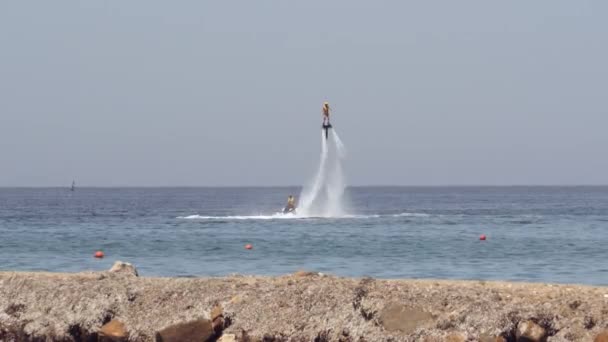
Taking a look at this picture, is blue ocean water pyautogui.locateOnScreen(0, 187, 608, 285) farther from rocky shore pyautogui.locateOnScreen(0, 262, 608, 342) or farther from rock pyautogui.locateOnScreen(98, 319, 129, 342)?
rock pyautogui.locateOnScreen(98, 319, 129, 342)

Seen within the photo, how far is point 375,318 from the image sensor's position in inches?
587

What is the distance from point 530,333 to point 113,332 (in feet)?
18.4

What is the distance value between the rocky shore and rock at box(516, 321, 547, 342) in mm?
13

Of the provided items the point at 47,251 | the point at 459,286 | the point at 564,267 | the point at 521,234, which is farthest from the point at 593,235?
the point at 459,286

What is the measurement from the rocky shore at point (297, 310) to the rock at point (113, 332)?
1 cm

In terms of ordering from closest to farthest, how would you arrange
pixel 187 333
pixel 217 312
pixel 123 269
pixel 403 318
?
pixel 403 318 → pixel 187 333 → pixel 217 312 → pixel 123 269

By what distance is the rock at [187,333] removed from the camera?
15141 millimetres

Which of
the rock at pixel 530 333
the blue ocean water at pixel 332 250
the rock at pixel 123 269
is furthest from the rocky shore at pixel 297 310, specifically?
the blue ocean water at pixel 332 250

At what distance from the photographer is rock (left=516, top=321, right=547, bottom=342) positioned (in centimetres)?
1405

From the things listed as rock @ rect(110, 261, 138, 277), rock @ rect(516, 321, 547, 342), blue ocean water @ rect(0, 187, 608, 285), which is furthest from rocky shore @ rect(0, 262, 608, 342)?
blue ocean water @ rect(0, 187, 608, 285)

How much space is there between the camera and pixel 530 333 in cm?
1407

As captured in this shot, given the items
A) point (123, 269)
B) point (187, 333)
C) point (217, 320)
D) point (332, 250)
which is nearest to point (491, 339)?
point (217, 320)

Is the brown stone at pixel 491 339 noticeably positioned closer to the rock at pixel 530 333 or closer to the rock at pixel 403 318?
the rock at pixel 530 333

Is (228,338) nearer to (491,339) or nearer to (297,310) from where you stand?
(297,310)
